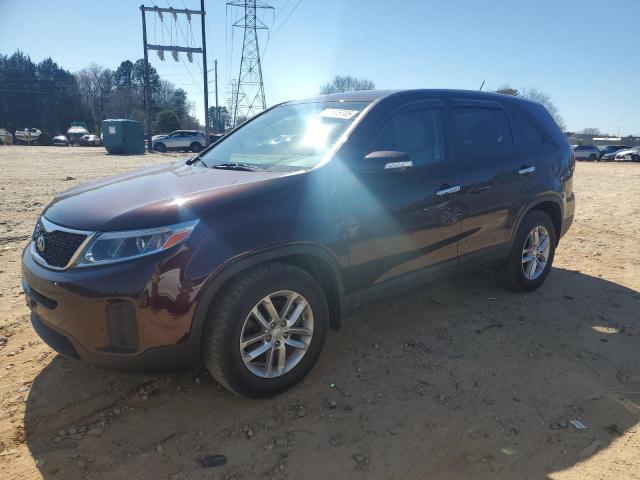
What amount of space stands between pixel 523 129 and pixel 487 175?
Answer: 906 millimetres

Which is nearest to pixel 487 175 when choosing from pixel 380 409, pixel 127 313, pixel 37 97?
pixel 380 409

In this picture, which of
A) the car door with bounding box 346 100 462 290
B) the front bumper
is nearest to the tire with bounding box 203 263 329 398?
the front bumper

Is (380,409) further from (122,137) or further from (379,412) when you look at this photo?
(122,137)

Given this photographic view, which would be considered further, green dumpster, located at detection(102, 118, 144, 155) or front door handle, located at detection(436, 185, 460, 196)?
green dumpster, located at detection(102, 118, 144, 155)

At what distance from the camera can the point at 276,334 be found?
2748 millimetres

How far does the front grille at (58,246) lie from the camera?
8.13 feet

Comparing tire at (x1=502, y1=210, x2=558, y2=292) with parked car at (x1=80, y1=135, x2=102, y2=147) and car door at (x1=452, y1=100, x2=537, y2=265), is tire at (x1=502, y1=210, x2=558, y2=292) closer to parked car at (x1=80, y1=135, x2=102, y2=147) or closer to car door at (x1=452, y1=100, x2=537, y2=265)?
car door at (x1=452, y1=100, x2=537, y2=265)

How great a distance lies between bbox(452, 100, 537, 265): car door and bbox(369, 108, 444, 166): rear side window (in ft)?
0.68

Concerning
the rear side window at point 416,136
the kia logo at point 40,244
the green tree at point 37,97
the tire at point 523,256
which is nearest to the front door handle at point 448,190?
the rear side window at point 416,136

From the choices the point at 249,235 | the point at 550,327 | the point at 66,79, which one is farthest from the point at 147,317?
the point at 66,79

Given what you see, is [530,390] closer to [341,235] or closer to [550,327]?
[550,327]

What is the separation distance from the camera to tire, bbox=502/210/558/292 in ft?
14.3

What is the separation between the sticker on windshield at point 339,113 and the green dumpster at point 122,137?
30.5 metres

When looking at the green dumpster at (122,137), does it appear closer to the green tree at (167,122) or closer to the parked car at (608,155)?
the green tree at (167,122)
